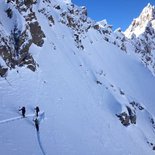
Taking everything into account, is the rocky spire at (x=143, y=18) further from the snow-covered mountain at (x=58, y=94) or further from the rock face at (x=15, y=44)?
the rock face at (x=15, y=44)

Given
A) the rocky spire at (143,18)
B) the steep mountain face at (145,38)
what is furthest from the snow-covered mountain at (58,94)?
the rocky spire at (143,18)

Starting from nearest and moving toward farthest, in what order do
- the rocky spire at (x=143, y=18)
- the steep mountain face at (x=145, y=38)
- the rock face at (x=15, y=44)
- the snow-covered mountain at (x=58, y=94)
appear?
the snow-covered mountain at (x=58, y=94) → the rock face at (x=15, y=44) → the steep mountain face at (x=145, y=38) → the rocky spire at (x=143, y=18)

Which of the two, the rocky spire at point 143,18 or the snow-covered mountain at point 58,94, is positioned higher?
the rocky spire at point 143,18

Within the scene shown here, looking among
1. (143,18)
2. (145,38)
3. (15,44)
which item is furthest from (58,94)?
(143,18)

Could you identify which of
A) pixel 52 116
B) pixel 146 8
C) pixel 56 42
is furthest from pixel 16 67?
pixel 146 8

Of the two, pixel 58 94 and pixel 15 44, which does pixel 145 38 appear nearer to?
pixel 58 94

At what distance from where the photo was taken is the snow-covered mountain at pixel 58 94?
27.6m

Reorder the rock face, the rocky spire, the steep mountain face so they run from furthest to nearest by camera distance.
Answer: the rocky spire
the steep mountain face
the rock face

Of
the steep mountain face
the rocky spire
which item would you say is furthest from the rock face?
the rocky spire

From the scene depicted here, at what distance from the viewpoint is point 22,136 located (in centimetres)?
2545

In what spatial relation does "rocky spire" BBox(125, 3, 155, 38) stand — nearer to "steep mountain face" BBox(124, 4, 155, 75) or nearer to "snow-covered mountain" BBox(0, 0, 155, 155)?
"steep mountain face" BBox(124, 4, 155, 75)

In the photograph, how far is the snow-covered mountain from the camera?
27641 mm

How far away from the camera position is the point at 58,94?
127 ft

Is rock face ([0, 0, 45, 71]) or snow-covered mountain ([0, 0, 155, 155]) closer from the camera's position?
snow-covered mountain ([0, 0, 155, 155])
